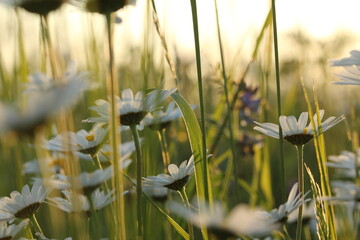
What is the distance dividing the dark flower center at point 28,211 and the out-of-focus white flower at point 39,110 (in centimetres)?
40

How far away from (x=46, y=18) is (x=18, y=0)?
0.19ft

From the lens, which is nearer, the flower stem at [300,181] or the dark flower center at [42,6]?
the dark flower center at [42,6]

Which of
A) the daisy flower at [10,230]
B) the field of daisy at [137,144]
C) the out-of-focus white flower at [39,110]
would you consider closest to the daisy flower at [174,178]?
the field of daisy at [137,144]

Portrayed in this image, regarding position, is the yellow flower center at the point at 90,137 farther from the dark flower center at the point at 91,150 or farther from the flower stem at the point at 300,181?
the flower stem at the point at 300,181

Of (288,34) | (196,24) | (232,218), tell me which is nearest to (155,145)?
(196,24)

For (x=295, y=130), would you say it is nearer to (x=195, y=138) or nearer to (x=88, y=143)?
(x=195, y=138)

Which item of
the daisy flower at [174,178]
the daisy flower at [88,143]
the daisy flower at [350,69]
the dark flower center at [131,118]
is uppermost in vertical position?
the daisy flower at [350,69]

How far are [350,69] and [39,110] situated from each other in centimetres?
48

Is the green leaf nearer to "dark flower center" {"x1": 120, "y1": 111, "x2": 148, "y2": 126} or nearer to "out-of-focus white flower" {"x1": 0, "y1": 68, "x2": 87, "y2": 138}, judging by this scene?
"dark flower center" {"x1": 120, "y1": 111, "x2": 148, "y2": 126}

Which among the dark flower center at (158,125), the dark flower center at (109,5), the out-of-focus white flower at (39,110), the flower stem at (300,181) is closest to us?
the out-of-focus white flower at (39,110)

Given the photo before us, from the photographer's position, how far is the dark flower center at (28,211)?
674 millimetres

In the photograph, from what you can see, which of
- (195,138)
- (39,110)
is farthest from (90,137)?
(39,110)

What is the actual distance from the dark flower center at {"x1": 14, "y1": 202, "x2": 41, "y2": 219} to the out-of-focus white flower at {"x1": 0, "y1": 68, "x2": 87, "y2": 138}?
40 cm

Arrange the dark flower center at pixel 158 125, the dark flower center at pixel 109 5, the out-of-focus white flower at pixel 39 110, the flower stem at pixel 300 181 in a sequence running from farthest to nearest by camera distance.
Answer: the dark flower center at pixel 158 125 < the flower stem at pixel 300 181 < the dark flower center at pixel 109 5 < the out-of-focus white flower at pixel 39 110
